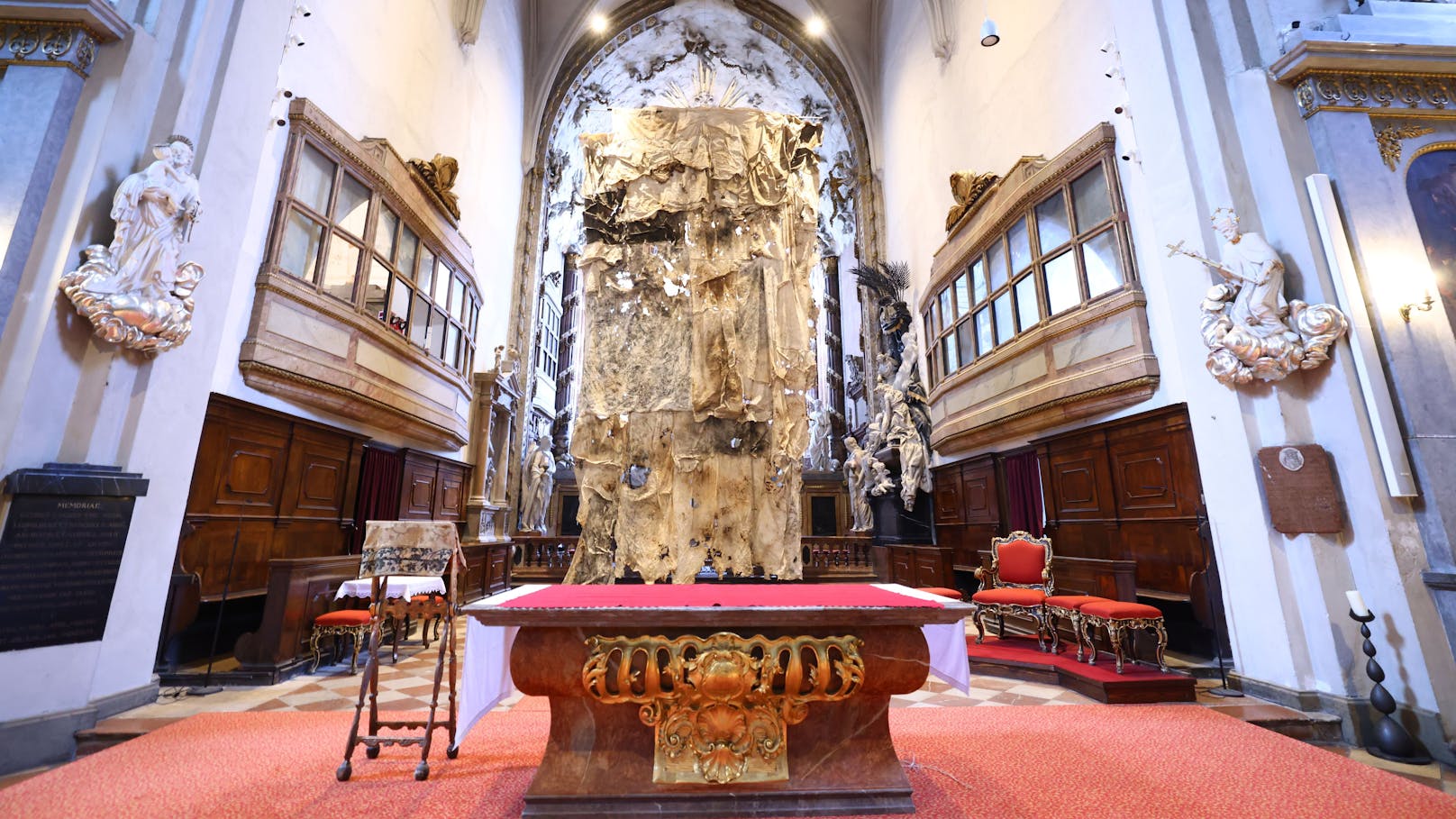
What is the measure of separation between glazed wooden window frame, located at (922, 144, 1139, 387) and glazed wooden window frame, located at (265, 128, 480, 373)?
7428 millimetres

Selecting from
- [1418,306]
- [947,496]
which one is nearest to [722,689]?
[1418,306]

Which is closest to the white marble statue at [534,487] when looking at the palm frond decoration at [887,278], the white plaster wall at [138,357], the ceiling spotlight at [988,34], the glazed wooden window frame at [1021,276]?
the white plaster wall at [138,357]

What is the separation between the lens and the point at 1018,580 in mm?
5531

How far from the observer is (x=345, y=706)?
3.80 metres

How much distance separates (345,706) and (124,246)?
318cm

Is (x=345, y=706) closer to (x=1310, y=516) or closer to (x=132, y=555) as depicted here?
(x=132, y=555)

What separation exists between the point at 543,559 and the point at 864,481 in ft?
19.6

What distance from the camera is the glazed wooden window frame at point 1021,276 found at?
5676 mm

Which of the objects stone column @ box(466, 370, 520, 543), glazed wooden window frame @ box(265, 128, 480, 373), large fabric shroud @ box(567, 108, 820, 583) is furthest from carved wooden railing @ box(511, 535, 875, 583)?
large fabric shroud @ box(567, 108, 820, 583)

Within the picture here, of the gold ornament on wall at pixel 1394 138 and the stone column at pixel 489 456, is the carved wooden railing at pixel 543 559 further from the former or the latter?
the gold ornament on wall at pixel 1394 138

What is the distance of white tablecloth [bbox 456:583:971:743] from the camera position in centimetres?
223

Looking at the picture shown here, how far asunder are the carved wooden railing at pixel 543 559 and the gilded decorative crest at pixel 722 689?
6.83 m

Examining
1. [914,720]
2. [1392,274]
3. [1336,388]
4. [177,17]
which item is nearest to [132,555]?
[177,17]

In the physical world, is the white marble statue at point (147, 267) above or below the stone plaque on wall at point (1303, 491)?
above
